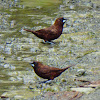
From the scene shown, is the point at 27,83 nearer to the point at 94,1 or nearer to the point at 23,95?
the point at 23,95

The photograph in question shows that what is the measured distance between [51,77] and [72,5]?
6.13 m

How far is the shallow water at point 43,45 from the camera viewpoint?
4.74 meters

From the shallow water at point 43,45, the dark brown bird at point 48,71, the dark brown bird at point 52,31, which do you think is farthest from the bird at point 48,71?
the dark brown bird at point 52,31

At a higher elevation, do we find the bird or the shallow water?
the bird

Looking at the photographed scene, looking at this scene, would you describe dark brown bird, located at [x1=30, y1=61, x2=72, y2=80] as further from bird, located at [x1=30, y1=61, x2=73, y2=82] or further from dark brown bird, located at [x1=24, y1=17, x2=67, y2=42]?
dark brown bird, located at [x1=24, y1=17, x2=67, y2=42]

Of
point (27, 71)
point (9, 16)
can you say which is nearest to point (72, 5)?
point (9, 16)

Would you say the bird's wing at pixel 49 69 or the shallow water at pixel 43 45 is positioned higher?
the bird's wing at pixel 49 69

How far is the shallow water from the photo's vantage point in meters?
4.74

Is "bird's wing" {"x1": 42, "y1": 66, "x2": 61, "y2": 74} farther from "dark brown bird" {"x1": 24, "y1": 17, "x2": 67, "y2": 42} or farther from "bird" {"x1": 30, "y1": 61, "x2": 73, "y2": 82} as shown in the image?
"dark brown bird" {"x1": 24, "y1": 17, "x2": 67, "y2": 42}

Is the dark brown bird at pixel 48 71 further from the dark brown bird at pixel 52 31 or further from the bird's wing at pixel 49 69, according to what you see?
the dark brown bird at pixel 52 31

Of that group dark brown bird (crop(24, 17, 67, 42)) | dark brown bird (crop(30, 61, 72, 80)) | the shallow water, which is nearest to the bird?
dark brown bird (crop(30, 61, 72, 80))

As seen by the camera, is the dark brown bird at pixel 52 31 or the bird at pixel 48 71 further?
the dark brown bird at pixel 52 31

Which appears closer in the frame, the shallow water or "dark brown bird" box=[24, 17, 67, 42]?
the shallow water

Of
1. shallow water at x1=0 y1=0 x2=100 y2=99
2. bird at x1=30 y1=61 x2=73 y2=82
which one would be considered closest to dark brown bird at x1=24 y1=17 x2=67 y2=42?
shallow water at x1=0 y1=0 x2=100 y2=99
